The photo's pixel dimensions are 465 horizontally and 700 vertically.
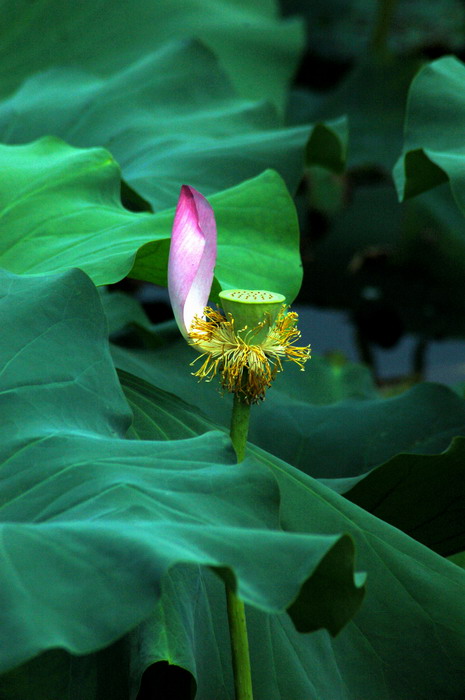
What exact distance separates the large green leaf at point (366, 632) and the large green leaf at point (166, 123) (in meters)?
0.61

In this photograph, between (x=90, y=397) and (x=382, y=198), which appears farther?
(x=382, y=198)

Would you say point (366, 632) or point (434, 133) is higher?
point (434, 133)

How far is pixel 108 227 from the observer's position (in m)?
1.10

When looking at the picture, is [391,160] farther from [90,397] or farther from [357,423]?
[90,397]

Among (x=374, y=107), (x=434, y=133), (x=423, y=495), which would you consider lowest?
(x=374, y=107)

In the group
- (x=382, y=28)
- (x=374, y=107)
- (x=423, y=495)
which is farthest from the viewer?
(x=382, y=28)

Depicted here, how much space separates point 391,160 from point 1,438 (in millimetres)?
2436

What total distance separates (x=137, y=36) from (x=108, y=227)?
4.03 feet

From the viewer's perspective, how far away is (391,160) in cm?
299

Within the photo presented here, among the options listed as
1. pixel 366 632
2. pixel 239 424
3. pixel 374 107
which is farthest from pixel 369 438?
pixel 374 107

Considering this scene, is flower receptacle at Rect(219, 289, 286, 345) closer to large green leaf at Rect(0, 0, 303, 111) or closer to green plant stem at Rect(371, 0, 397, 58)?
large green leaf at Rect(0, 0, 303, 111)

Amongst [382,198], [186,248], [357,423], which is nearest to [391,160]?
[382,198]

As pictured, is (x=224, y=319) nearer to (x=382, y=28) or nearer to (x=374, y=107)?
(x=374, y=107)

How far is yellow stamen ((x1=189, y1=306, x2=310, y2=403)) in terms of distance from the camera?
77 cm
